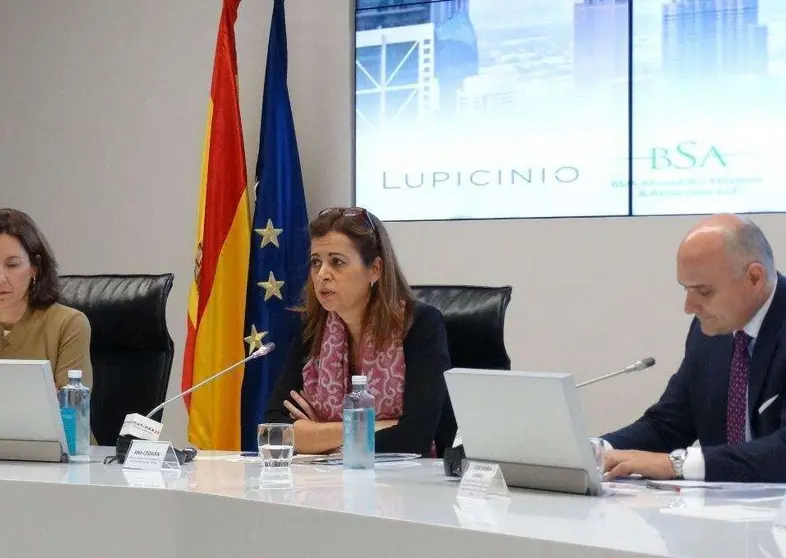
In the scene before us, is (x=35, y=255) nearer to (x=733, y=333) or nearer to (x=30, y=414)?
(x=30, y=414)

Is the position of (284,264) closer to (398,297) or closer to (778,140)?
(398,297)

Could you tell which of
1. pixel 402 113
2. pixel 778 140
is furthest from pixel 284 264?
pixel 778 140

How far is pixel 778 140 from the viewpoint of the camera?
351 cm

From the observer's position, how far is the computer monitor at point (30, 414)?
2.25 meters

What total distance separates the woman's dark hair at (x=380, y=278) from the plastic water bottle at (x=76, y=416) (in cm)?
61

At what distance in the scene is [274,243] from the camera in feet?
13.4

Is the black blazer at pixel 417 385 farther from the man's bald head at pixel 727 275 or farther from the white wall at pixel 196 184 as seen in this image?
the white wall at pixel 196 184

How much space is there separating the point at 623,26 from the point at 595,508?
2341 millimetres

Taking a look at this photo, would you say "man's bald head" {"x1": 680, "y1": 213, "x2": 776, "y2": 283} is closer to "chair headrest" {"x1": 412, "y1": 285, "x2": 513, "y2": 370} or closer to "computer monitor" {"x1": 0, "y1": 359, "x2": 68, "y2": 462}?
"chair headrest" {"x1": 412, "y1": 285, "x2": 513, "y2": 370}

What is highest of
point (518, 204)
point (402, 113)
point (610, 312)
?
point (402, 113)

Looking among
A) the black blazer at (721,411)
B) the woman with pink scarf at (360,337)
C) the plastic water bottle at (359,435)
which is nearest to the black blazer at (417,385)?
the woman with pink scarf at (360,337)

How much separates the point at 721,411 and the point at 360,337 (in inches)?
35.5

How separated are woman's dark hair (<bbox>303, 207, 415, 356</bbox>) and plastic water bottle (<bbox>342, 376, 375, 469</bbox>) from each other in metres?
0.49

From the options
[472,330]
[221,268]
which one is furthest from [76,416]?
[221,268]
